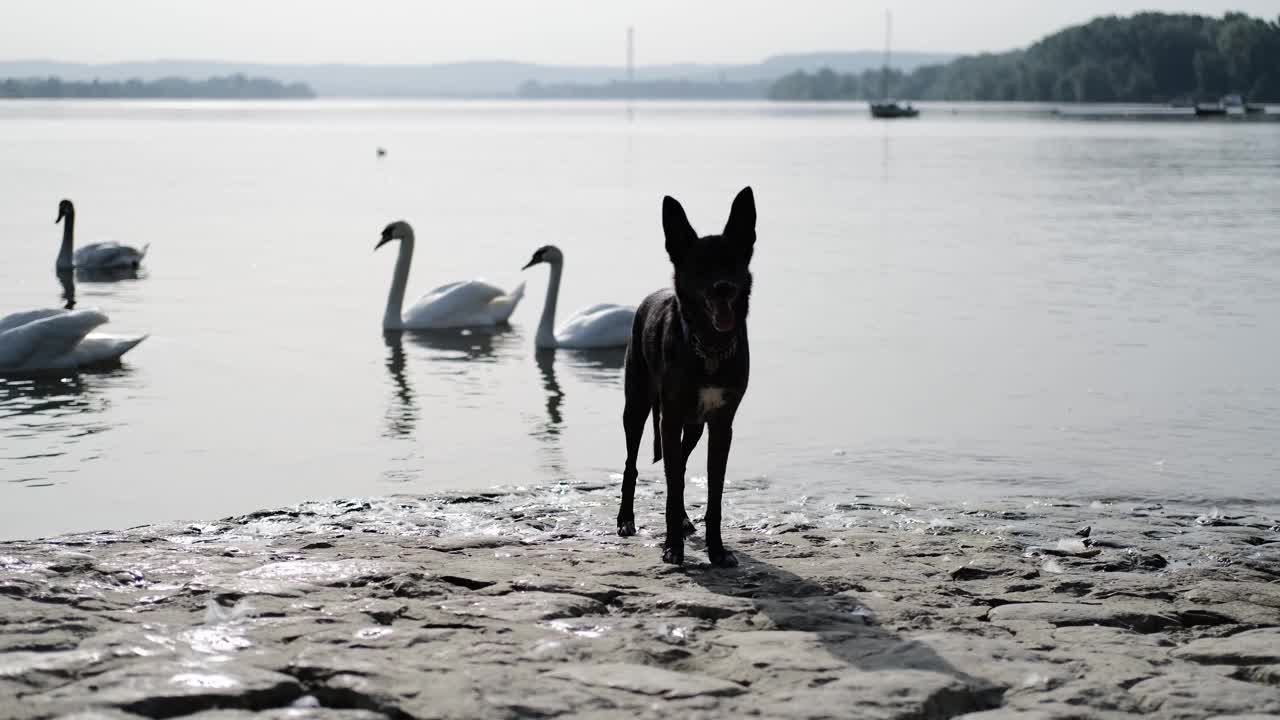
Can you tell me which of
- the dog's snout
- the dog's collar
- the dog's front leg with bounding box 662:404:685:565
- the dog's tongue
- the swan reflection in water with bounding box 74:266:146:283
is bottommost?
the swan reflection in water with bounding box 74:266:146:283

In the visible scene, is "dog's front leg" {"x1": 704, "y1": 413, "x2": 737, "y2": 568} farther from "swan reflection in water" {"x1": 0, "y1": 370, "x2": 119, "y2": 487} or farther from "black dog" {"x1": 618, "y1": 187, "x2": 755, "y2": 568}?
"swan reflection in water" {"x1": 0, "y1": 370, "x2": 119, "y2": 487}

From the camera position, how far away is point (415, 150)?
3120 inches

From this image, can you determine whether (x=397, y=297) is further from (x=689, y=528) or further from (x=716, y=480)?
(x=716, y=480)

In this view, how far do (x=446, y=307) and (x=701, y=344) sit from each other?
11.9 metres

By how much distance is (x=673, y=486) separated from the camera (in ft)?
23.2

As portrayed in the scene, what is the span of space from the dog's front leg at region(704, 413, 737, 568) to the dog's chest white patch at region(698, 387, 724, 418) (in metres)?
0.07

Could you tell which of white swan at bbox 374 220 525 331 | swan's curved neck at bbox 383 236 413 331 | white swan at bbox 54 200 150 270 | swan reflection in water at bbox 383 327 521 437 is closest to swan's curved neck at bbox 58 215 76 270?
white swan at bbox 54 200 150 270

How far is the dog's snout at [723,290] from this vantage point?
6.45 m

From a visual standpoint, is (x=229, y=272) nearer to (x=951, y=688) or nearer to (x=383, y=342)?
(x=383, y=342)

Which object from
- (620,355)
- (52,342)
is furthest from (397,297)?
(52,342)

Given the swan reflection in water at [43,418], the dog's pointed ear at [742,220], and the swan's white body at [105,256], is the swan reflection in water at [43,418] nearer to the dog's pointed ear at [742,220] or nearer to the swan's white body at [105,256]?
the dog's pointed ear at [742,220]

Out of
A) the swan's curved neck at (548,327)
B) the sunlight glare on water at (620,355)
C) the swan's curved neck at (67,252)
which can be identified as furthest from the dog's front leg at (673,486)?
the swan's curved neck at (67,252)

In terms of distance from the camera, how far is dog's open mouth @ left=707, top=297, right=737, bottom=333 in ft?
21.1

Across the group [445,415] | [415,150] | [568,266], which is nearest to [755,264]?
[568,266]
